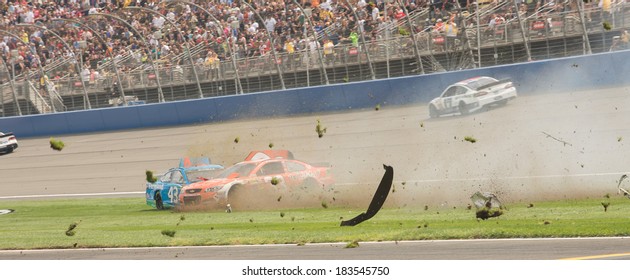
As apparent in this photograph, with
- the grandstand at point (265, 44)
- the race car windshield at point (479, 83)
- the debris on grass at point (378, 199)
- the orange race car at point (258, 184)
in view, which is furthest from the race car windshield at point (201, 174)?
the grandstand at point (265, 44)

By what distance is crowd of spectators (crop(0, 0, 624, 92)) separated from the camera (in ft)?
101

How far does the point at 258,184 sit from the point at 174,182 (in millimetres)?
2203

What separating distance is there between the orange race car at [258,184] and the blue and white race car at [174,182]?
57 cm

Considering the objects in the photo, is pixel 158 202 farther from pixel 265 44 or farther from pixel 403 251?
pixel 265 44

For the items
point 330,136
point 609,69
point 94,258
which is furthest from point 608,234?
point 330,136

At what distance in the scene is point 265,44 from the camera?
34312 millimetres

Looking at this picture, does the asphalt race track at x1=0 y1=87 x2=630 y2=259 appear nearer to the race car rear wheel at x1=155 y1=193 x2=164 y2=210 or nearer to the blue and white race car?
the blue and white race car

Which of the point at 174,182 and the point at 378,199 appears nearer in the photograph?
the point at 378,199

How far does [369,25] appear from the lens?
105ft

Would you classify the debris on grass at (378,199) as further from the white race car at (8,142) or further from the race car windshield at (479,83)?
the white race car at (8,142)

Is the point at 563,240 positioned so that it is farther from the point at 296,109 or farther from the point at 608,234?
the point at 296,109

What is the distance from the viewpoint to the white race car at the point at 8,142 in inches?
1554

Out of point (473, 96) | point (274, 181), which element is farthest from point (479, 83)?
point (274, 181)

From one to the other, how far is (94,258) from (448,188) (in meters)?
8.23
